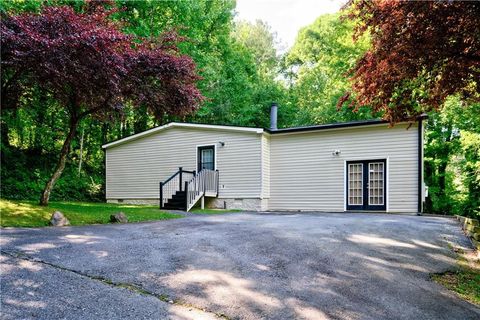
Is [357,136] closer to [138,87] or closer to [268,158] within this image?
[268,158]

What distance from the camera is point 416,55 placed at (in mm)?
4465

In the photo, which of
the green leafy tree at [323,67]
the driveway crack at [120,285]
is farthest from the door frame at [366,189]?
the driveway crack at [120,285]

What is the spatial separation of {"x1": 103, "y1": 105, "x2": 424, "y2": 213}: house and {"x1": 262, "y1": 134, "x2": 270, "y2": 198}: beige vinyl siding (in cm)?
4

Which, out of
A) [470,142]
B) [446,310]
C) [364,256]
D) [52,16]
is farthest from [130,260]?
[470,142]

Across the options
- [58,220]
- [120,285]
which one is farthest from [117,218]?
[120,285]

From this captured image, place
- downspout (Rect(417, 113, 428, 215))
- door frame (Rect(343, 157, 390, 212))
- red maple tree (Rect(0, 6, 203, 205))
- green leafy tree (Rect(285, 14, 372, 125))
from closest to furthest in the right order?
red maple tree (Rect(0, 6, 203, 205))
downspout (Rect(417, 113, 428, 215))
door frame (Rect(343, 157, 390, 212))
green leafy tree (Rect(285, 14, 372, 125))

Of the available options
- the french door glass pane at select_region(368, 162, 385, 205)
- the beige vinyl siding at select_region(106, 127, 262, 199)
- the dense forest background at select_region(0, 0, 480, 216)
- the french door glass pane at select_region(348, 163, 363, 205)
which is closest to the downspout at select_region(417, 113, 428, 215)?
the french door glass pane at select_region(368, 162, 385, 205)

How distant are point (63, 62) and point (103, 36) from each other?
3.24 ft

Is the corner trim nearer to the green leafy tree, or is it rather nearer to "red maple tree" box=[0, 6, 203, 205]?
the green leafy tree

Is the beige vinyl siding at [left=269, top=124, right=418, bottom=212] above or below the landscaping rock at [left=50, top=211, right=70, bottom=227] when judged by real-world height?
above

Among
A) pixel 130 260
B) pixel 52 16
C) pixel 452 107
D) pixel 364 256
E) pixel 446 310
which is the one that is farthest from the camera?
pixel 452 107

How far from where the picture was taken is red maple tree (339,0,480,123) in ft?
13.5

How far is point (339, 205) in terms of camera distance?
40.4ft

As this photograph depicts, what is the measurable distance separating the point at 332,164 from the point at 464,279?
28.0 feet
